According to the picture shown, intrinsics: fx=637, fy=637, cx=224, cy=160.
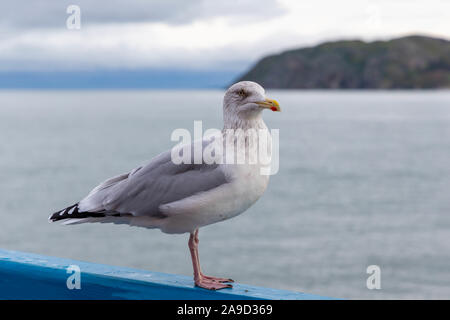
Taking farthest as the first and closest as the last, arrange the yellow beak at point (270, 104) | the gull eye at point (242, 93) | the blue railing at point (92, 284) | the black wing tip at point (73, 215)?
the black wing tip at point (73, 215)
the gull eye at point (242, 93)
the blue railing at point (92, 284)
the yellow beak at point (270, 104)

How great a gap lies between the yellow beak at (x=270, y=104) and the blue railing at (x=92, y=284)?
88 centimetres

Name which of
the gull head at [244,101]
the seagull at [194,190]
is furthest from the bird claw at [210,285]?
the gull head at [244,101]

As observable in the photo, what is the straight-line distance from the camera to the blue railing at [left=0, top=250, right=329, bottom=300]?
124 inches

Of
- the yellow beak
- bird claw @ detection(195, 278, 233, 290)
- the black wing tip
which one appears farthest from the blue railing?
the yellow beak

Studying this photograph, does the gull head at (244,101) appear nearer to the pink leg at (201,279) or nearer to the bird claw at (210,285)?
the pink leg at (201,279)

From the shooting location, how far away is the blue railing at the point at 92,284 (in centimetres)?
315

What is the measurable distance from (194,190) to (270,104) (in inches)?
24.2

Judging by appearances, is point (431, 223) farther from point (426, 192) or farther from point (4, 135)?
point (4, 135)

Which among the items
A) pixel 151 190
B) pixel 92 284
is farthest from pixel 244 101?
pixel 92 284

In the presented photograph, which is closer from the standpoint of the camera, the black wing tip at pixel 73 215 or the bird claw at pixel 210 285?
the bird claw at pixel 210 285

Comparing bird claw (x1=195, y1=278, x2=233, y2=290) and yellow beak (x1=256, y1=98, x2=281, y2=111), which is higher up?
yellow beak (x1=256, y1=98, x2=281, y2=111)

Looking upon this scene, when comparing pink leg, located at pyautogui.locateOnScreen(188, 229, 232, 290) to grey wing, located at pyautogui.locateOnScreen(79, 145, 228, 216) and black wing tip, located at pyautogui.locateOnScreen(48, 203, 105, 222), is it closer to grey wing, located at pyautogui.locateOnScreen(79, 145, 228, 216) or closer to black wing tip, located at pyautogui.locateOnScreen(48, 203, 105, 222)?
grey wing, located at pyautogui.locateOnScreen(79, 145, 228, 216)
